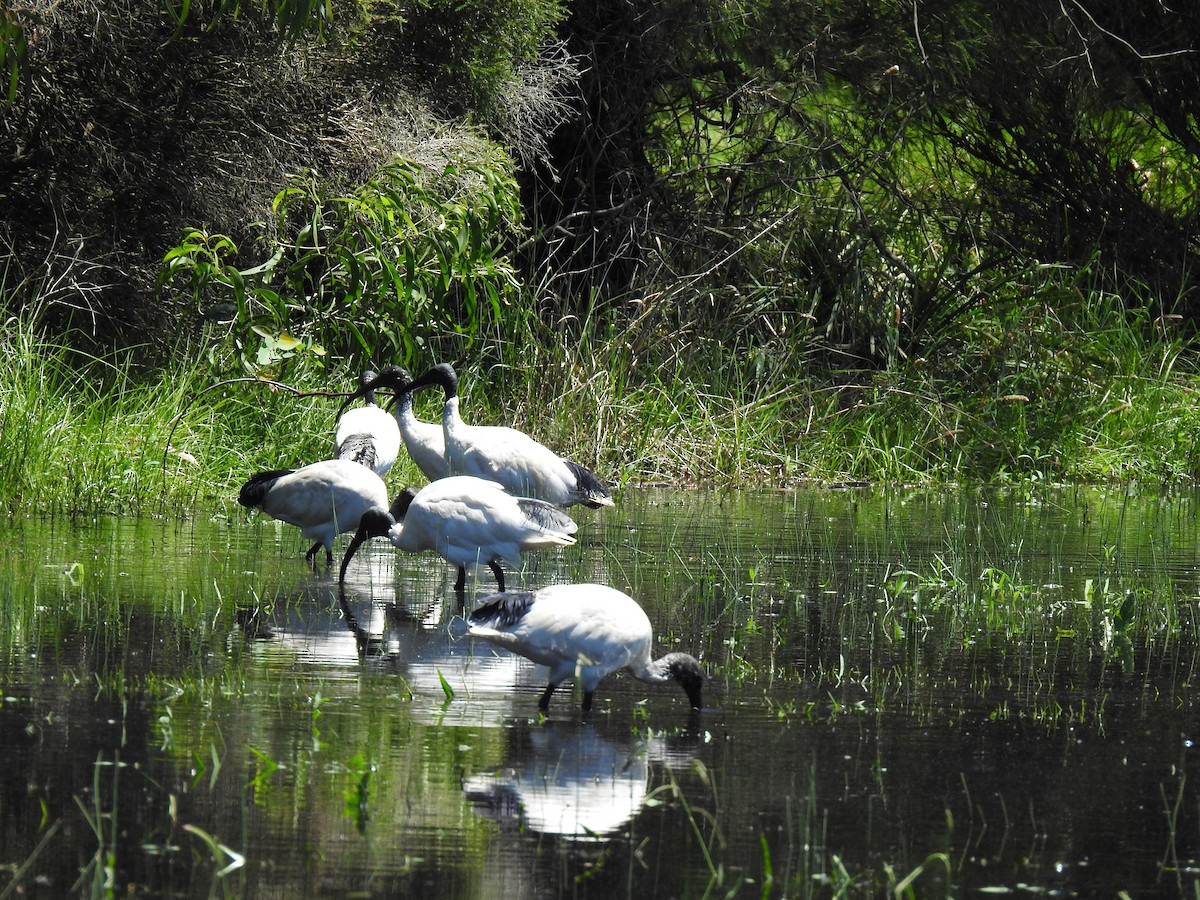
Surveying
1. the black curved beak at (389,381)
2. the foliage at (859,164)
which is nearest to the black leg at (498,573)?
the black curved beak at (389,381)

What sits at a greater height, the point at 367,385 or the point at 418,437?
the point at 367,385

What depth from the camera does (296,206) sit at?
14.6m

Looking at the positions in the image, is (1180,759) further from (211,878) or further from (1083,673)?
(211,878)

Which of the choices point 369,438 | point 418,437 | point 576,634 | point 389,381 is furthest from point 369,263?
point 576,634

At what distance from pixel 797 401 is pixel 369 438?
6082 millimetres

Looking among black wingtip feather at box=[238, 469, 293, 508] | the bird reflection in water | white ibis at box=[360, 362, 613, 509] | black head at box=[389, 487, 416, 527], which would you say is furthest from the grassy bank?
the bird reflection in water

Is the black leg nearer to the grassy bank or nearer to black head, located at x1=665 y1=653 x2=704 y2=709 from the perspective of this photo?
black head, located at x1=665 y1=653 x2=704 y2=709

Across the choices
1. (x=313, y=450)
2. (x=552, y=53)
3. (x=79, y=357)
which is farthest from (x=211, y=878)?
(x=552, y=53)

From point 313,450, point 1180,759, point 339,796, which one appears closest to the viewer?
point 339,796

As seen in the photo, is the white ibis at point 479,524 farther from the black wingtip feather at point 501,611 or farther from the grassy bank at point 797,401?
the grassy bank at point 797,401

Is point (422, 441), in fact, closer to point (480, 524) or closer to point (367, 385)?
point (367, 385)

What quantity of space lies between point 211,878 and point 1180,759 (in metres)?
2.98

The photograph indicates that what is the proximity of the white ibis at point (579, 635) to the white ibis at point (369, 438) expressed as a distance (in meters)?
5.40

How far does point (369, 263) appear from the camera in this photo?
14.2 metres
